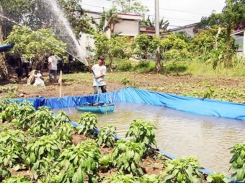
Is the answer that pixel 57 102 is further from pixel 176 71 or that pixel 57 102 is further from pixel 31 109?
pixel 176 71

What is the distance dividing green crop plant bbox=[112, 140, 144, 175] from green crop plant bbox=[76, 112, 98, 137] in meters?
2.18

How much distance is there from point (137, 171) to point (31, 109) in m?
3.68

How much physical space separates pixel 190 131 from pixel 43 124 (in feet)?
11.3

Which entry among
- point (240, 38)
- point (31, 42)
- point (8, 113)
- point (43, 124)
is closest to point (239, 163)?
point (43, 124)

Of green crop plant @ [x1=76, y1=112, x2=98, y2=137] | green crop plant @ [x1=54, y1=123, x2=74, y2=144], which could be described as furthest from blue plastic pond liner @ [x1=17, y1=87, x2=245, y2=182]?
green crop plant @ [x1=54, y1=123, x2=74, y2=144]

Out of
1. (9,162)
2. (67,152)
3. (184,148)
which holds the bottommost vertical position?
(184,148)

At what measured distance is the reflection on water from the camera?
5.65 metres

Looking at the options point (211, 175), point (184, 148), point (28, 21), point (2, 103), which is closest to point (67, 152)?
point (211, 175)

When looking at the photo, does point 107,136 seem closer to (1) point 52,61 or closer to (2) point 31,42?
(2) point 31,42

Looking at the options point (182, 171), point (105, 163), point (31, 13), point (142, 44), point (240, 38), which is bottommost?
point (105, 163)

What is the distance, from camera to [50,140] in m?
4.23

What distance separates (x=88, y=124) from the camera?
6230mm

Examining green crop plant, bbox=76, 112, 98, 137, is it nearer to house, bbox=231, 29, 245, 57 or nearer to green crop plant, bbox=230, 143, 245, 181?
green crop plant, bbox=230, 143, 245, 181

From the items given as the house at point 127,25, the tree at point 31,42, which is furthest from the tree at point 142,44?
the house at point 127,25
